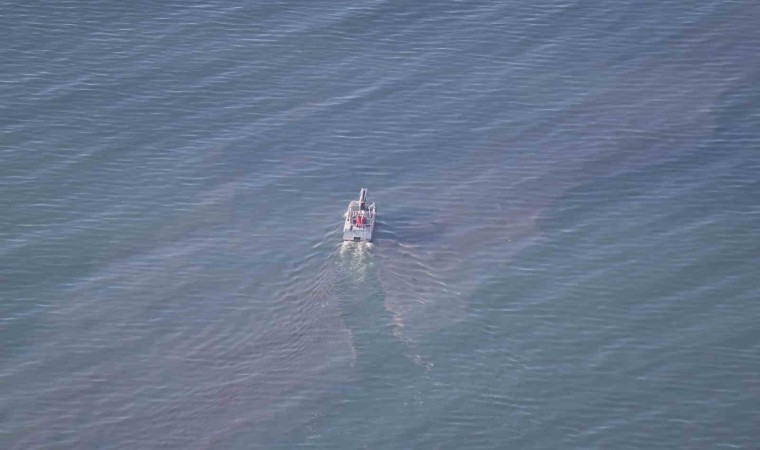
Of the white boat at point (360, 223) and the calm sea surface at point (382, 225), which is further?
the white boat at point (360, 223)

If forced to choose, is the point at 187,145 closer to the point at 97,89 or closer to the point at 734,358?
the point at 97,89

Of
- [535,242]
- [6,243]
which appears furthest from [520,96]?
[6,243]

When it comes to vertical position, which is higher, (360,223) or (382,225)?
(360,223)

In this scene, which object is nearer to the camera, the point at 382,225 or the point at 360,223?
the point at 360,223

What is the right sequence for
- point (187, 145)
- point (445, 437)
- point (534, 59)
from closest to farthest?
1. point (445, 437)
2. point (187, 145)
3. point (534, 59)
